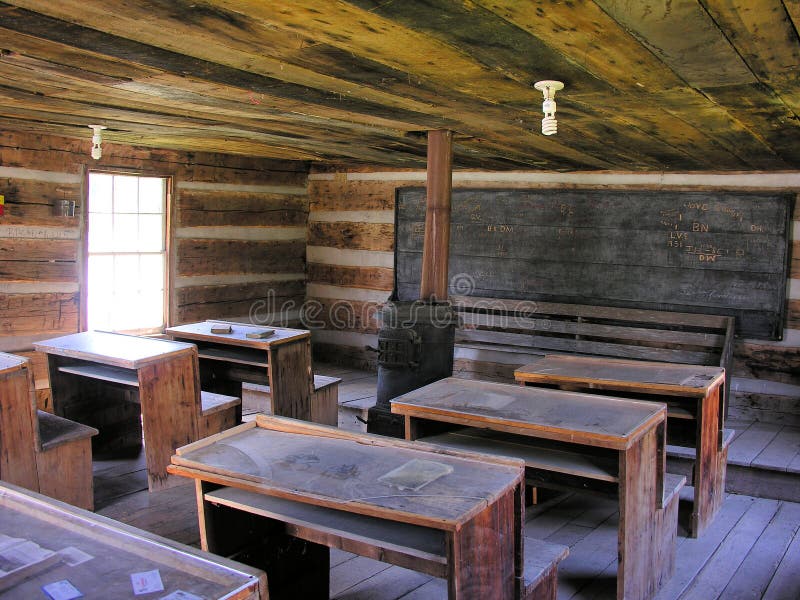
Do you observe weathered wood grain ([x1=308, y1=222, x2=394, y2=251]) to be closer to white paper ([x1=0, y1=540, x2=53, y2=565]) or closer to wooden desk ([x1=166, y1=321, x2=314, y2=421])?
wooden desk ([x1=166, y1=321, x2=314, y2=421])

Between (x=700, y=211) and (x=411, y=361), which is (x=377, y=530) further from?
(x=700, y=211)

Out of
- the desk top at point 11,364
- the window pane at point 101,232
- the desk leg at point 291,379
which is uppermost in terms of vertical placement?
the window pane at point 101,232

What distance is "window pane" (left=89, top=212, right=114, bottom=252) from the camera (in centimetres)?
630

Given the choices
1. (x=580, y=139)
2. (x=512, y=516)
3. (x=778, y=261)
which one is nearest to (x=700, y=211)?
(x=778, y=261)

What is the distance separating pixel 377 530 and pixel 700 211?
15.9ft

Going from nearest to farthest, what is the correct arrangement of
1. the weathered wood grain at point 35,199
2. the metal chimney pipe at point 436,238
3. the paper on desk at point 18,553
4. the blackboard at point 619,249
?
1. the paper on desk at point 18,553
2. the metal chimney pipe at point 436,238
3. the weathered wood grain at point 35,199
4. the blackboard at point 619,249

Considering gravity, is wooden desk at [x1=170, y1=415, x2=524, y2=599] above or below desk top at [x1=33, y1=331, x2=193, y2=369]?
below

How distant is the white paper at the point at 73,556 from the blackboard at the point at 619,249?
558cm

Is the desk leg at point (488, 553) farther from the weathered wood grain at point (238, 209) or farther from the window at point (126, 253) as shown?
the weathered wood grain at point (238, 209)

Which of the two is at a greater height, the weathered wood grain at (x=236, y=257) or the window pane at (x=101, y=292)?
the weathered wood grain at (x=236, y=257)

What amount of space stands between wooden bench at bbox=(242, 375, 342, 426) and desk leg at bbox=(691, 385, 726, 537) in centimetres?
258

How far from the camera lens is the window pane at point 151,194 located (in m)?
6.72

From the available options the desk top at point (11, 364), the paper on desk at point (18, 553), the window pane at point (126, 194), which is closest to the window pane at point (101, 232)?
the window pane at point (126, 194)

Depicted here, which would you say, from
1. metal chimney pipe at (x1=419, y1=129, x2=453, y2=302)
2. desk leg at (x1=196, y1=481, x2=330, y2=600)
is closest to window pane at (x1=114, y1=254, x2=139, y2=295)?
metal chimney pipe at (x1=419, y1=129, x2=453, y2=302)
